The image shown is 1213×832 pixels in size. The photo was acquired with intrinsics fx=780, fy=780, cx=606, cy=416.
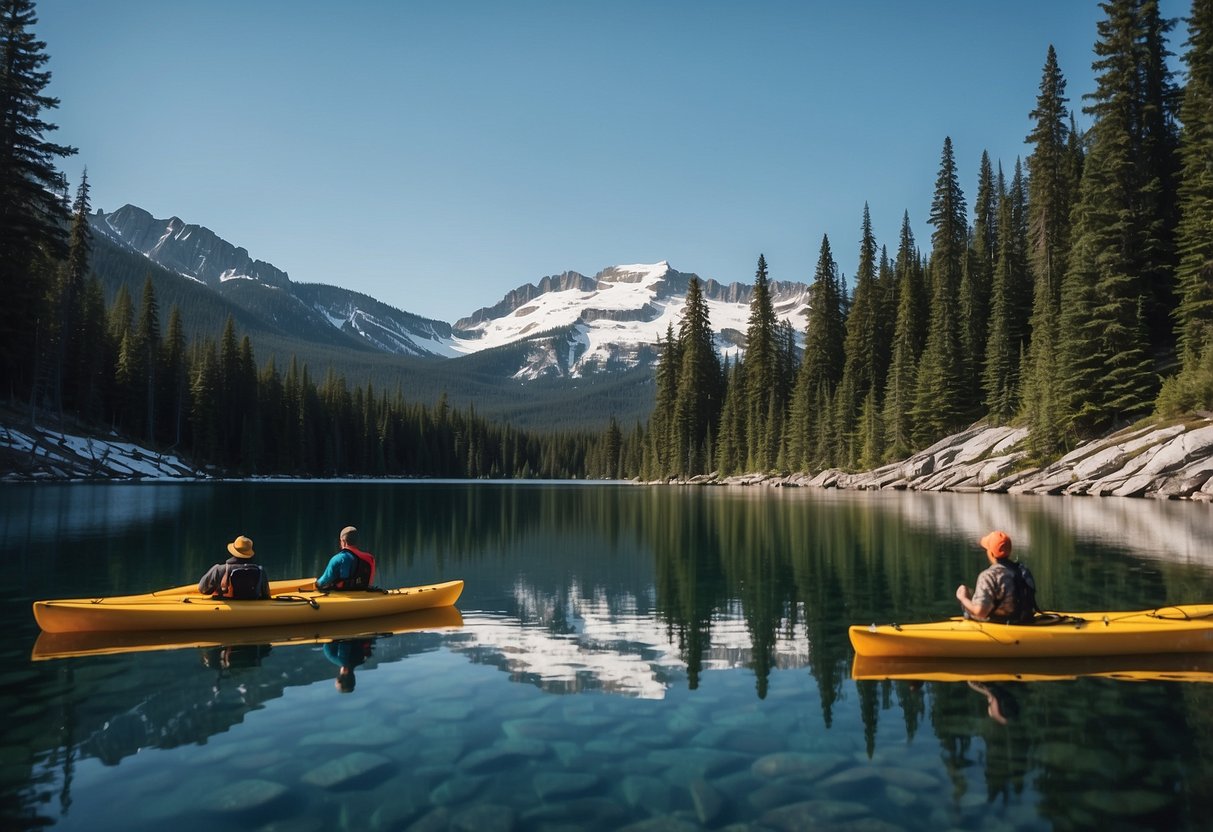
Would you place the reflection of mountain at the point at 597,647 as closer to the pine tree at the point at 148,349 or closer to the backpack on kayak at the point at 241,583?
the backpack on kayak at the point at 241,583

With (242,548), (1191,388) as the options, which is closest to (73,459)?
(242,548)

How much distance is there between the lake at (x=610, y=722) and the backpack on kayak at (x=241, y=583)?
132cm

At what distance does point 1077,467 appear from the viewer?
146 ft

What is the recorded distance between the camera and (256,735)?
8578 mm

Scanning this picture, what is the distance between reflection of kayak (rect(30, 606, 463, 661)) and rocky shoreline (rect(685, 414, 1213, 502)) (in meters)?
37.3

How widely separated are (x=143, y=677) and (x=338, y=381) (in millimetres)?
124522

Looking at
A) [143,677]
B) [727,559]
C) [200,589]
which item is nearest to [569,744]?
[143,677]

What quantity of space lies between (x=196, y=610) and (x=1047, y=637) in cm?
1359

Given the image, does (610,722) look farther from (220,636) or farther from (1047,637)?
(220,636)

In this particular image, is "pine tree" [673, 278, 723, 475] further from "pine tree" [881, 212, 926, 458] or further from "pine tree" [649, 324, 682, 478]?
"pine tree" [881, 212, 926, 458]

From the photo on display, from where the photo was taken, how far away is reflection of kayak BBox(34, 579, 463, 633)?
1297 centimetres

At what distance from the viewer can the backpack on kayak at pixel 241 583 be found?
13.7m

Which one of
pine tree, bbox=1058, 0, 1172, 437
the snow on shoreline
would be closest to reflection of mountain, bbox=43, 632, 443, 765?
pine tree, bbox=1058, 0, 1172, 437

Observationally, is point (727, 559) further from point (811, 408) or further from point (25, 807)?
point (811, 408)
